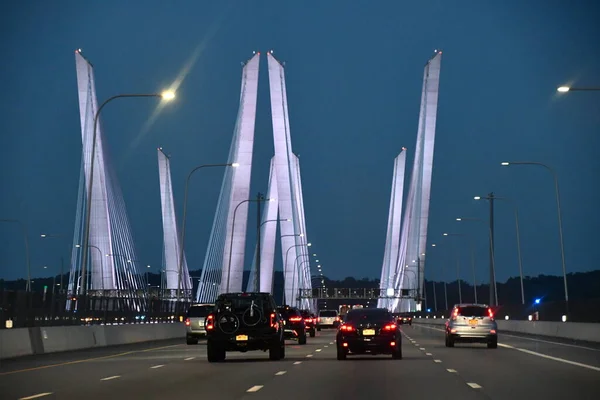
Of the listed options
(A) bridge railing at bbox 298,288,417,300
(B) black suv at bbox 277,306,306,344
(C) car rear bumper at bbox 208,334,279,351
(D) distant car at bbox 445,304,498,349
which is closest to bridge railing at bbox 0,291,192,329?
(C) car rear bumper at bbox 208,334,279,351

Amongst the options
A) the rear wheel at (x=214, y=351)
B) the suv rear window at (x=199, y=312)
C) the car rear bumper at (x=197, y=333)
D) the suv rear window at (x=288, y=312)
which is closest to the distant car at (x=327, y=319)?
the suv rear window at (x=288, y=312)

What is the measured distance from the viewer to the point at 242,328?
32.3 metres

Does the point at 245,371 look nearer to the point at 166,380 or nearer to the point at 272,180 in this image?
the point at 166,380

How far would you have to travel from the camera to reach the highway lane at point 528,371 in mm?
19828

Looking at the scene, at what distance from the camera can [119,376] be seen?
24.8 m

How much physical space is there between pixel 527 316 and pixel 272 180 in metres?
31.2

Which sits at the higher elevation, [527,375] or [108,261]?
[108,261]

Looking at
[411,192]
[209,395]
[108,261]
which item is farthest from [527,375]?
[411,192]

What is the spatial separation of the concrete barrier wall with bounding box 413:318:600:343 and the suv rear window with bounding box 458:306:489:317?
26.1 ft

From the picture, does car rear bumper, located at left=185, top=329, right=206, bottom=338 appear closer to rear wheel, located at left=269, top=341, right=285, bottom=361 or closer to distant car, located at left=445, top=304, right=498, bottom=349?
distant car, located at left=445, top=304, right=498, bottom=349

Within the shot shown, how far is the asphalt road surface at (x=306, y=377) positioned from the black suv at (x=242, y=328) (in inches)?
22.9

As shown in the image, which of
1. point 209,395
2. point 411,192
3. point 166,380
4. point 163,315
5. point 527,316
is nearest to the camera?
point 209,395

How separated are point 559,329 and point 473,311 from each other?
16997 millimetres

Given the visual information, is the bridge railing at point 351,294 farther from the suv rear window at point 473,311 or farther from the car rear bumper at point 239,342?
the car rear bumper at point 239,342
